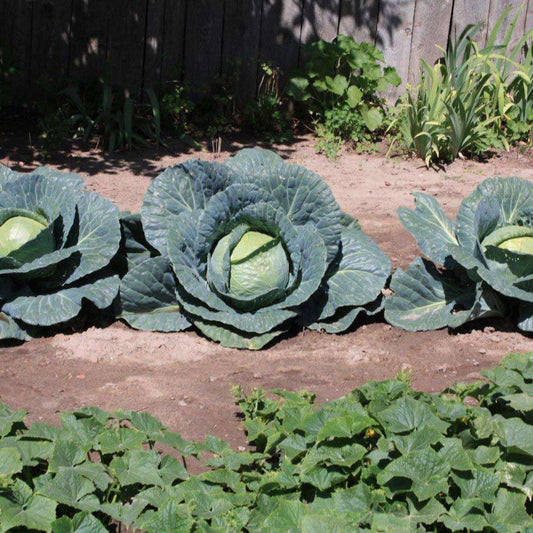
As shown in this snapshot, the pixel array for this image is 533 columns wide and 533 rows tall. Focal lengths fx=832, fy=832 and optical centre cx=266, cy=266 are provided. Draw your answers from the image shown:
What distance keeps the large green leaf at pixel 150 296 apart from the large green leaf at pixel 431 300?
1204 millimetres

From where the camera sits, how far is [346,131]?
8297 mm

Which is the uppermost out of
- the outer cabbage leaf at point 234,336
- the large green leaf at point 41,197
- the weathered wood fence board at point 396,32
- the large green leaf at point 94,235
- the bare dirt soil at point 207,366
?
the weathered wood fence board at point 396,32

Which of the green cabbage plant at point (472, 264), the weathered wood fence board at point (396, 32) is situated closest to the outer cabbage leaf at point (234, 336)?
the green cabbage plant at point (472, 264)

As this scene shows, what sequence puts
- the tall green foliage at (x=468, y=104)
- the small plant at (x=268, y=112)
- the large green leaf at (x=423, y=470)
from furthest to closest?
the small plant at (x=268, y=112)
the tall green foliage at (x=468, y=104)
the large green leaf at (x=423, y=470)

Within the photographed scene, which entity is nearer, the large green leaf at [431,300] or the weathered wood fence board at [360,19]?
the large green leaf at [431,300]

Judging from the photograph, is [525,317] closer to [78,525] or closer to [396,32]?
[78,525]

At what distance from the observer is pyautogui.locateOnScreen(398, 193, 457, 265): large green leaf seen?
478 centimetres

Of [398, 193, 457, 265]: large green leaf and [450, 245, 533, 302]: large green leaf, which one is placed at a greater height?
[398, 193, 457, 265]: large green leaf

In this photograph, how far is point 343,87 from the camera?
8156 mm

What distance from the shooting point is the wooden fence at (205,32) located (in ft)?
26.9

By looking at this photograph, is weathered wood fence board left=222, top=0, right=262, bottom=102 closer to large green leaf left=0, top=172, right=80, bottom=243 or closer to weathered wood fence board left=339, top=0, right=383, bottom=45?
weathered wood fence board left=339, top=0, right=383, bottom=45

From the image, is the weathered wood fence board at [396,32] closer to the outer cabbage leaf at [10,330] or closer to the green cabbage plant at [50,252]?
the green cabbage plant at [50,252]

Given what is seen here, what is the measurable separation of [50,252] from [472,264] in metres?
2.28

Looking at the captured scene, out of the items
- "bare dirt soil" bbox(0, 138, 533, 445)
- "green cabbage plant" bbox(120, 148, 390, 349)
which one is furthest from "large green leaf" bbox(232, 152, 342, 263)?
"bare dirt soil" bbox(0, 138, 533, 445)
